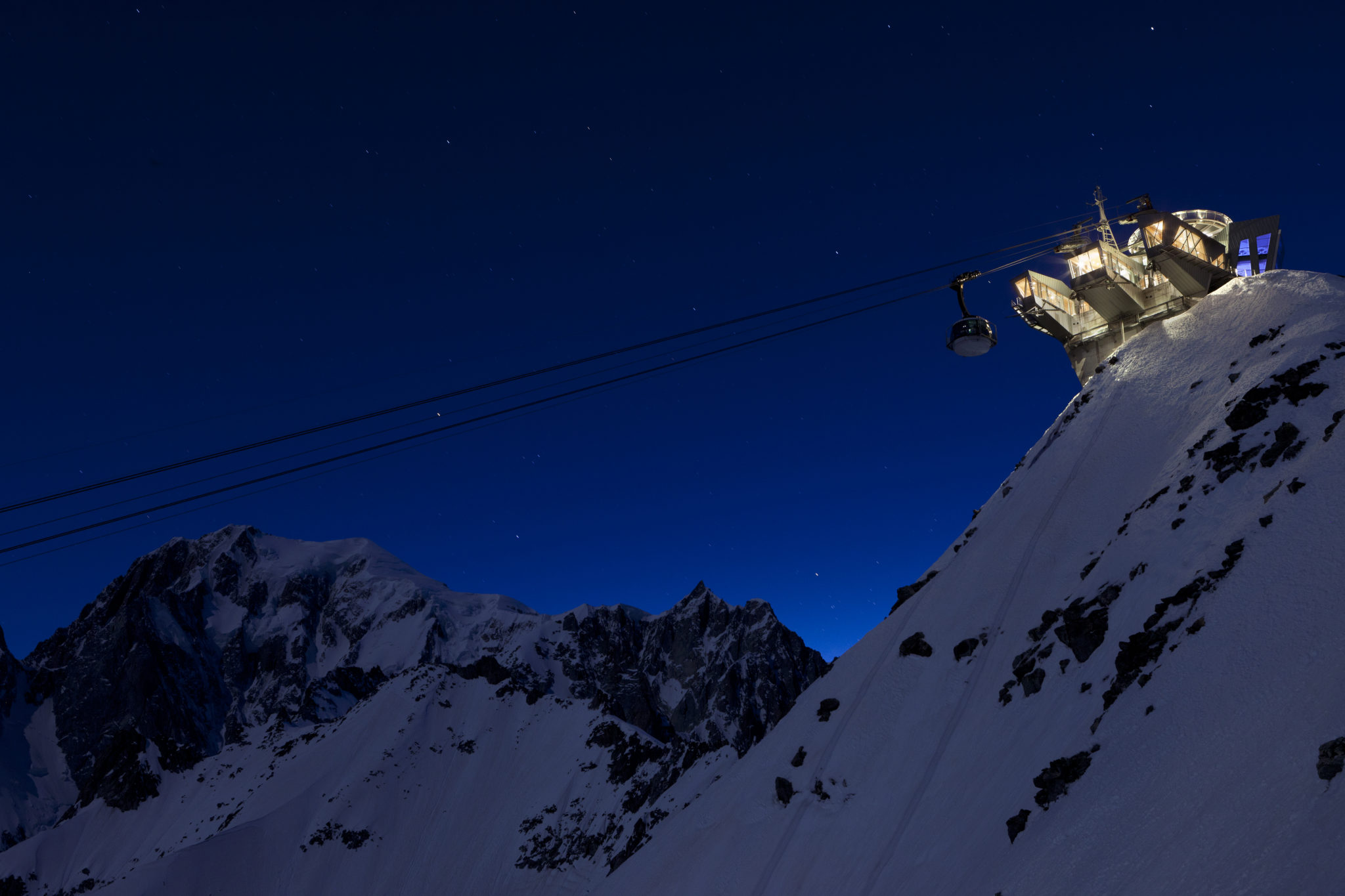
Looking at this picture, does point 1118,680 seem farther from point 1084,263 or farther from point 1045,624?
point 1084,263

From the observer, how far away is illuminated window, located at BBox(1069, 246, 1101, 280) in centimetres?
3969

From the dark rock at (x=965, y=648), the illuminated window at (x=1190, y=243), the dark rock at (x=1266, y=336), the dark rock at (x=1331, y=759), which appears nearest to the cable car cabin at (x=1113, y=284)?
the illuminated window at (x=1190, y=243)

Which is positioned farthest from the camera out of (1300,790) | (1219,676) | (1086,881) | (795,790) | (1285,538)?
(795,790)

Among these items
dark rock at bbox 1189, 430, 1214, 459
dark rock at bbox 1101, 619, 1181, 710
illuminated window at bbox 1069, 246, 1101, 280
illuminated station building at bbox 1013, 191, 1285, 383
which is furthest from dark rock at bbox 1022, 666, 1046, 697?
illuminated window at bbox 1069, 246, 1101, 280

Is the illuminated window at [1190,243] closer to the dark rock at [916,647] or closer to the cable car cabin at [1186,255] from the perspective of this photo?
the cable car cabin at [1186,255]

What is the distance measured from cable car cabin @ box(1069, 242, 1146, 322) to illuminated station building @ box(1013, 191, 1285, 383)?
0.03 m

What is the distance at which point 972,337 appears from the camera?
2147 centimetres

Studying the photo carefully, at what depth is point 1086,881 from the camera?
38.3ft

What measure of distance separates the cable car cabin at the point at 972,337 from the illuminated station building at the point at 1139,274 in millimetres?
21367

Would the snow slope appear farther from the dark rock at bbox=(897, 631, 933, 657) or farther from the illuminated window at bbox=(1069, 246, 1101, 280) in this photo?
the illuminated window at bbox=(1069, 246, 1101, 280)

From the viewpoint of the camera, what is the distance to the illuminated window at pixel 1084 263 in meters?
39.7

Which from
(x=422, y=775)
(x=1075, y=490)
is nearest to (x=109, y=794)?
(x=422, y=775)

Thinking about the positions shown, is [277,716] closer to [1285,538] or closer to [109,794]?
[109,794]

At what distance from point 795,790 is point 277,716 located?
480ft
